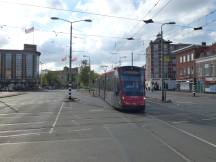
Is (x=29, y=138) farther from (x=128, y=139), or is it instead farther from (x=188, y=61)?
(x=188, y=61)

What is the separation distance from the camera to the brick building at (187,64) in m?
109

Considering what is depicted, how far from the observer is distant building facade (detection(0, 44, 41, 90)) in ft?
531

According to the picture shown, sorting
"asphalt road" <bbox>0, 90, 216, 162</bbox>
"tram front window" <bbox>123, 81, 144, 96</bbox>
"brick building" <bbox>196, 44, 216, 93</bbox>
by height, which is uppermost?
"brick building" <bbox>196, 44, 216, 93</bbox>

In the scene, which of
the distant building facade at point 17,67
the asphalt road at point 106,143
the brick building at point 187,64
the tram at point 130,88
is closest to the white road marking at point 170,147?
the asphalt road at point 106,143

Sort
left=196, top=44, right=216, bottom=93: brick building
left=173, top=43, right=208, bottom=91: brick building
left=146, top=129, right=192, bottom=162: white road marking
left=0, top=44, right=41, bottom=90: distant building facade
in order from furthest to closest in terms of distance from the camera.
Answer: left=0, top=44, right=41, bottom=90: distant building facade, left=173, top=43, right=208, bottom=91: brick building, left=196, top=44, right=216, bottom=93: brick building, left=146, top=129, right=192, bottom=162: white road marking

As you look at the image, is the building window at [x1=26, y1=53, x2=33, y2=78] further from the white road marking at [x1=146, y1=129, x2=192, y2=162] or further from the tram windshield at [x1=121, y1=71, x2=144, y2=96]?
the white road marking at [x1=146, y1=129, x2=192, y2=162]

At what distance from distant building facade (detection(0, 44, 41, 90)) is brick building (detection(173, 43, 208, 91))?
206 feet

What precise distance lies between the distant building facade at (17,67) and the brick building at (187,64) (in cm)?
6281

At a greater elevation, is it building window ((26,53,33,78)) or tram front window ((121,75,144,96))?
building window ((26,53,33,78))

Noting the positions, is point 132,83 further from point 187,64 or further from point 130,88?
point 187,64

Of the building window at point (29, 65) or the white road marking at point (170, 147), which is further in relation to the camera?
the building window at point (29, 65)

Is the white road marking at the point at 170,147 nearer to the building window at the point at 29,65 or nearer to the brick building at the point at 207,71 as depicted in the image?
the brick building at the point at 207,71

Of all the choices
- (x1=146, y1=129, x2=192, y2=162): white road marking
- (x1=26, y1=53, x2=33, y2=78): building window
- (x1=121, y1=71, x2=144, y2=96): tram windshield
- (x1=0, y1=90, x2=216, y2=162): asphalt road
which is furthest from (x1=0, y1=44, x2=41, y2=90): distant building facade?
(x1=146, y1=129, x2=192, y2=162): white road marking

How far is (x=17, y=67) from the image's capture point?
534 ft
